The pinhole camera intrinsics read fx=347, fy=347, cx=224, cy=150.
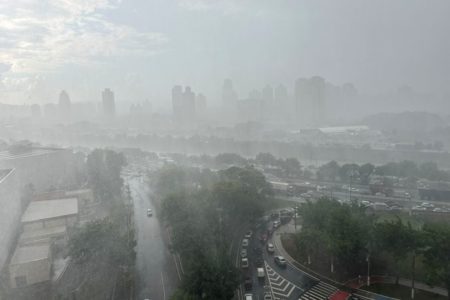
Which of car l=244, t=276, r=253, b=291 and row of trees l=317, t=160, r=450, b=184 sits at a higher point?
row of trees l=317, t=160, r=450, b=184

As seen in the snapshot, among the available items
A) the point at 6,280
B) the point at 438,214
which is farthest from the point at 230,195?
the point at 438,214

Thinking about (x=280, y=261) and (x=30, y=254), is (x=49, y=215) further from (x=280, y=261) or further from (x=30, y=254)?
(x=280, y=261)

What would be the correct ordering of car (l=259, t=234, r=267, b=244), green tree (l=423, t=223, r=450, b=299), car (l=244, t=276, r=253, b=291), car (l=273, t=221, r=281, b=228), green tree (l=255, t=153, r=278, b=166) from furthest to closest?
green tree (l=255, t=153, r=278, b=166) → car (l=273, t=221, r=281, b=228) → car (l=259, t=234, r=267, b=244) → car (l=244, t=276, r=253, b=291) → green tree (l=423, t=223, r=450, b=299)

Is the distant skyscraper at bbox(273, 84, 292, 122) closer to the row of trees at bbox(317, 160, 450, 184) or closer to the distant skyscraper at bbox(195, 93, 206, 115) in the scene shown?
the distant skyscraper at bbox(195, 93, 206, 115)

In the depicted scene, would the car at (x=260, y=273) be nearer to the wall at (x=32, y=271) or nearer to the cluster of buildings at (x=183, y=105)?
the wall at (x=32, y=271)

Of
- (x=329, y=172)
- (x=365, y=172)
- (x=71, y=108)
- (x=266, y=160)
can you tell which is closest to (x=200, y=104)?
(x=71, y=108)

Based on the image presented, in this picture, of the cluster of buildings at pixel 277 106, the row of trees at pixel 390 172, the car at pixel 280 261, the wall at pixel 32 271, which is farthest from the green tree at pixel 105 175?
the cluster of buildings at pixel 277 106

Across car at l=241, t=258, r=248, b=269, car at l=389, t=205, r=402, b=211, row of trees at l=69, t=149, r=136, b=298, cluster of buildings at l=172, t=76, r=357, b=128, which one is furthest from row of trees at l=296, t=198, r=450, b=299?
cluster of buildings at l=172, t=76, r=357, b=128
